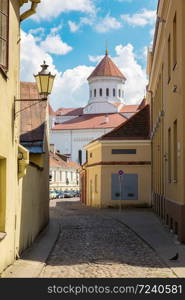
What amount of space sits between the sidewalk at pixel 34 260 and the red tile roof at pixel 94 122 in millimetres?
88254

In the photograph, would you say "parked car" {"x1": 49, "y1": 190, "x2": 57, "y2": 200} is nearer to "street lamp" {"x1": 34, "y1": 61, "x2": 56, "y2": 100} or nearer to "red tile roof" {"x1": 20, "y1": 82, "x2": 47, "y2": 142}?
"red tile roof" {"x1": 20, "y1": 82, "x2": 47, "y2": 142}

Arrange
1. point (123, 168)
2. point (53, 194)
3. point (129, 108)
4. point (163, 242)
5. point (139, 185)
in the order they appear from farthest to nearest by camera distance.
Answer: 1. point (129, 108)
2. point (53, 194)
3. point (123, 168)
4. point (139, 185)
5. point (163, 242)

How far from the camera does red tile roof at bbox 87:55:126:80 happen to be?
335ft

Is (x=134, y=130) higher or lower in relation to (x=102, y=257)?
higher

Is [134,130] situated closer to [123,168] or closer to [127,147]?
[127,147]

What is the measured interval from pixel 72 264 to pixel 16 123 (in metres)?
3.06

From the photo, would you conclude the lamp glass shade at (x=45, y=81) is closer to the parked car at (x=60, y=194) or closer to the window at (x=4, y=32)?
the window at (x=4, y=32)

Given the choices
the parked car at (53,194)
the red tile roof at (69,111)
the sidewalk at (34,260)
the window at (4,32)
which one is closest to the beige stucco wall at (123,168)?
the sidewalk at (34,260)

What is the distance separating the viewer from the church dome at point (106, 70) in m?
102

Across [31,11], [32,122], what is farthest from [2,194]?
[32,122]

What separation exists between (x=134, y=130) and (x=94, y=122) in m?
71.0

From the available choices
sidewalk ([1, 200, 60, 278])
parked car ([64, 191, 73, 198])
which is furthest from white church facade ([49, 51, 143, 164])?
sidewalk ([1, 200, 60, 278])

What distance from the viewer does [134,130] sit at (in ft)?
120

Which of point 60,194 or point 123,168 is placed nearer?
point 123,168
